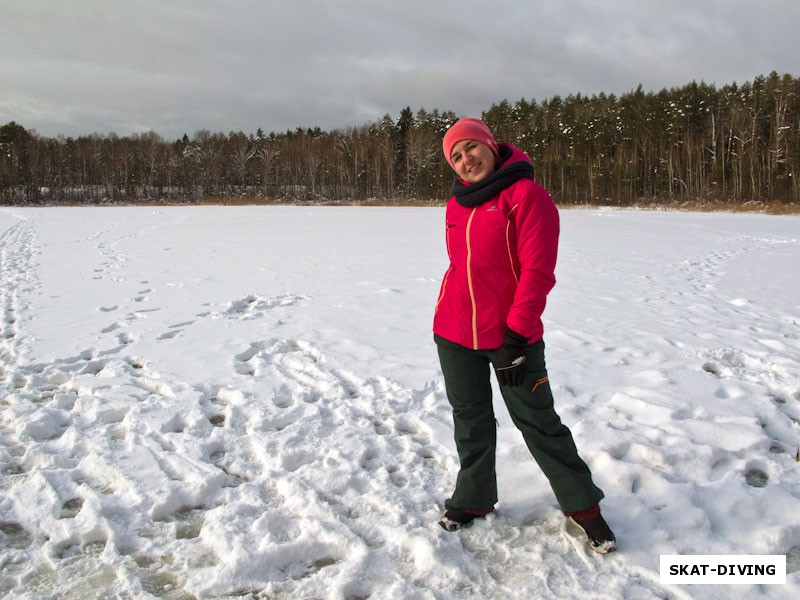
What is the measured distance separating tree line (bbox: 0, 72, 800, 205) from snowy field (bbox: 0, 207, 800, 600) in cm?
4886

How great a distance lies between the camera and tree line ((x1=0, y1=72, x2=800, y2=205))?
4900cm

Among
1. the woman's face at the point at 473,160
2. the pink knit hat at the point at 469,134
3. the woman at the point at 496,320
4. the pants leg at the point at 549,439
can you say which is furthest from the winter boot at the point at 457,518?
the pink knit hat at the point at 469,134

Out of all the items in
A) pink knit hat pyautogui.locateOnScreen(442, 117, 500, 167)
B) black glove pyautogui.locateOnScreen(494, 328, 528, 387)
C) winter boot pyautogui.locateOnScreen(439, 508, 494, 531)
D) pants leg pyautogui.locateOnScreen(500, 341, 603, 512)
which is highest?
pink knit hat pyautogui.locateOnScreen(442, 117, 500, 167)

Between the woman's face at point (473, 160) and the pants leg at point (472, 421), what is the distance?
747 millimetres

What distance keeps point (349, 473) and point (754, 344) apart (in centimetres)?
420

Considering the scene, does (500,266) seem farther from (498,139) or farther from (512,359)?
(498,139)

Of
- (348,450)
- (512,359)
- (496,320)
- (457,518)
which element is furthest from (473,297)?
(348,450)

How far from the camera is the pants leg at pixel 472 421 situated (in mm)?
2498

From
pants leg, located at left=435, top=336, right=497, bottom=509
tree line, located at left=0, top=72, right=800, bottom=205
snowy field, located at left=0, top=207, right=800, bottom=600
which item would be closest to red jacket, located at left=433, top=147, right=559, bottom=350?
pants leg, located at left=435, top=336, right=497, bottom=509

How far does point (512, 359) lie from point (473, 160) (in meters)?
0.86

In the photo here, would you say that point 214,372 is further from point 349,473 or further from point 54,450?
point 349,473

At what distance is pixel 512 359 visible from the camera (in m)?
2.26

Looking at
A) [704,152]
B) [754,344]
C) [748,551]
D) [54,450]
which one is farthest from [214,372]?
[704,152]

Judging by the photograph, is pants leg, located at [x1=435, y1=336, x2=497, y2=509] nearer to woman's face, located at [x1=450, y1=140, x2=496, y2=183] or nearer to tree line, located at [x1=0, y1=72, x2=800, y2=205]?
woman's face, located at [x1=450, y1=140, x2=496, y2=183]
